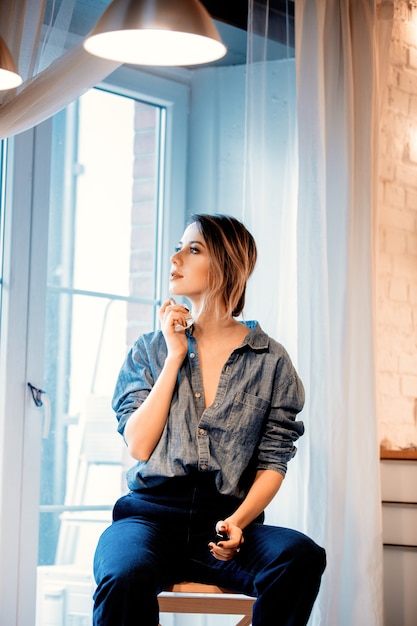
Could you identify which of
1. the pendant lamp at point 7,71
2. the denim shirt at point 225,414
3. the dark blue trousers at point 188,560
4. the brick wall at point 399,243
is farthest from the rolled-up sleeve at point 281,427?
the pendant lamp at point 7,71

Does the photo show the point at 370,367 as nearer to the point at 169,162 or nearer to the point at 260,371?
the point at 260,371

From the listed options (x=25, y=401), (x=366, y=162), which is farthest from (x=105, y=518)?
(x=366, y=162)

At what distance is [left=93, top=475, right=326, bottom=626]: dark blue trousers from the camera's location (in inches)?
79.4

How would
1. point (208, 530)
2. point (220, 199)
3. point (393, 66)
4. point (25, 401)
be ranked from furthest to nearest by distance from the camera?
point (393, 66) < point (220, 199) < point (25, 401) < point (208, 530)

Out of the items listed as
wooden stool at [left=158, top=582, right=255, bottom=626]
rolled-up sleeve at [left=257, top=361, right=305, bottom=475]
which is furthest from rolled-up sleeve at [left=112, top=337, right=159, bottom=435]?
wooden stool at [left=158, top=582, right=255, bottom=626]

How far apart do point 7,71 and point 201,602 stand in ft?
4.53

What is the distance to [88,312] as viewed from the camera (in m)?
3.08

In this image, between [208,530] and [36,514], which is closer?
[208,530]

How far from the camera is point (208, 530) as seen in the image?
236cm

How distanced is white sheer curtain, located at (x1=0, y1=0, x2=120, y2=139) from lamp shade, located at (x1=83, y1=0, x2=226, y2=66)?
35 cm

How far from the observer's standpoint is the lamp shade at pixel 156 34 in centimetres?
181

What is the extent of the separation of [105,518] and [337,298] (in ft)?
3.50

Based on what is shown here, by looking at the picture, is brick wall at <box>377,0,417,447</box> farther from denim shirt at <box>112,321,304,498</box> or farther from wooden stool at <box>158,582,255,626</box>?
wooden stool at <box>158,582,255,626</box>

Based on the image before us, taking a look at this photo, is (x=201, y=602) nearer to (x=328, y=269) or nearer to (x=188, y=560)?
(x=188, y=560)
